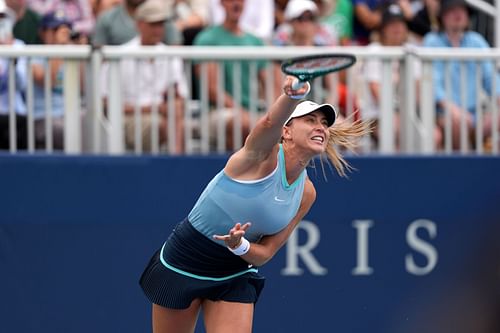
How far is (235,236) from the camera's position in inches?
202

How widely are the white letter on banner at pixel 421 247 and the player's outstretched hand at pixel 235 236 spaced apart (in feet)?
9.12

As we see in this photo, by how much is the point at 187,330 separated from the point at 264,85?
2645 millimetres

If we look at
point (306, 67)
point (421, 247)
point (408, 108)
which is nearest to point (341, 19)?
point (408, 108)

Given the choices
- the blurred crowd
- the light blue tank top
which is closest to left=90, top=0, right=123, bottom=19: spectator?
the blurred crowd

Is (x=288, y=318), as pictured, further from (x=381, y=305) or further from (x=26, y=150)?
(x=26, y=150)

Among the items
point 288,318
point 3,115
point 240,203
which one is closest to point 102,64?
point 3,115

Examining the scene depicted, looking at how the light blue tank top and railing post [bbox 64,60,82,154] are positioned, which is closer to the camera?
the light blue tank top

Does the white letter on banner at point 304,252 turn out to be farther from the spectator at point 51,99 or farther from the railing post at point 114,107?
the spectator at point 51,99

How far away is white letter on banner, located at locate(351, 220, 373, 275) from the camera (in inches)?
307

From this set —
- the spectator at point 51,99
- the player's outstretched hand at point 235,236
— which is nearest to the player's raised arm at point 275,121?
the player's outstretched hand at point 235,236

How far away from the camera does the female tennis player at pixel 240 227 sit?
5.40 m

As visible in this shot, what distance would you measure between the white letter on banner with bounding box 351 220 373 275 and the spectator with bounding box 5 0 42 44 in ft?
9.71

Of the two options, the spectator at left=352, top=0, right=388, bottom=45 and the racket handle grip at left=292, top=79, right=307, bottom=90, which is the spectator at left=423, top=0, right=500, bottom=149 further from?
the racket handle grip at left=292, top=79, right=307, bottom=90

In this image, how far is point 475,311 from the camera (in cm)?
792
